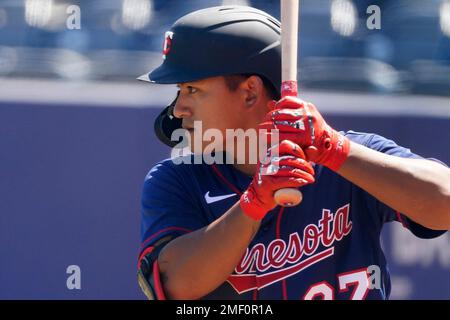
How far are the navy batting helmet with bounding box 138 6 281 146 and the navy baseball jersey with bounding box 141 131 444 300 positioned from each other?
194mm

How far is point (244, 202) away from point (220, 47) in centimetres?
32

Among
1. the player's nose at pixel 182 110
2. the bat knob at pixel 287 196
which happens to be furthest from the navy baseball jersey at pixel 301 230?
the bat knob at pixel 287 196

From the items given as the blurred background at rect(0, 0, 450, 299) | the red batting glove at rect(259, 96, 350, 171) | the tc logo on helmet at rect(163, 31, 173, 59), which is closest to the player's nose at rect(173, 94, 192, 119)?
the tc logo on helmet at rect(163, 31, 173, 59)

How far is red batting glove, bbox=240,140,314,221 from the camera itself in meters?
1.54

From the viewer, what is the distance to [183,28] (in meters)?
1.75

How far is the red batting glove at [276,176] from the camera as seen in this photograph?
5.04 feet

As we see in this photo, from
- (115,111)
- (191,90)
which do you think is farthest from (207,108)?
(115,111)

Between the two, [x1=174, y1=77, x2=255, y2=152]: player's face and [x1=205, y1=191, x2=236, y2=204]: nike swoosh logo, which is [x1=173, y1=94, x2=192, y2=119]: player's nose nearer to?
[x1=174, y1=77, x2=255, y2=152]: player's face

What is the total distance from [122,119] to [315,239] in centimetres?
129

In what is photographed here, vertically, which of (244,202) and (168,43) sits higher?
(168,43)

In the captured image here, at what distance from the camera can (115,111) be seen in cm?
290

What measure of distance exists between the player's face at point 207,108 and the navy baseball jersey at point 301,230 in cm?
9

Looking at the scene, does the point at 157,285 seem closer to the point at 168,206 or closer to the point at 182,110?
the point at 168,206
